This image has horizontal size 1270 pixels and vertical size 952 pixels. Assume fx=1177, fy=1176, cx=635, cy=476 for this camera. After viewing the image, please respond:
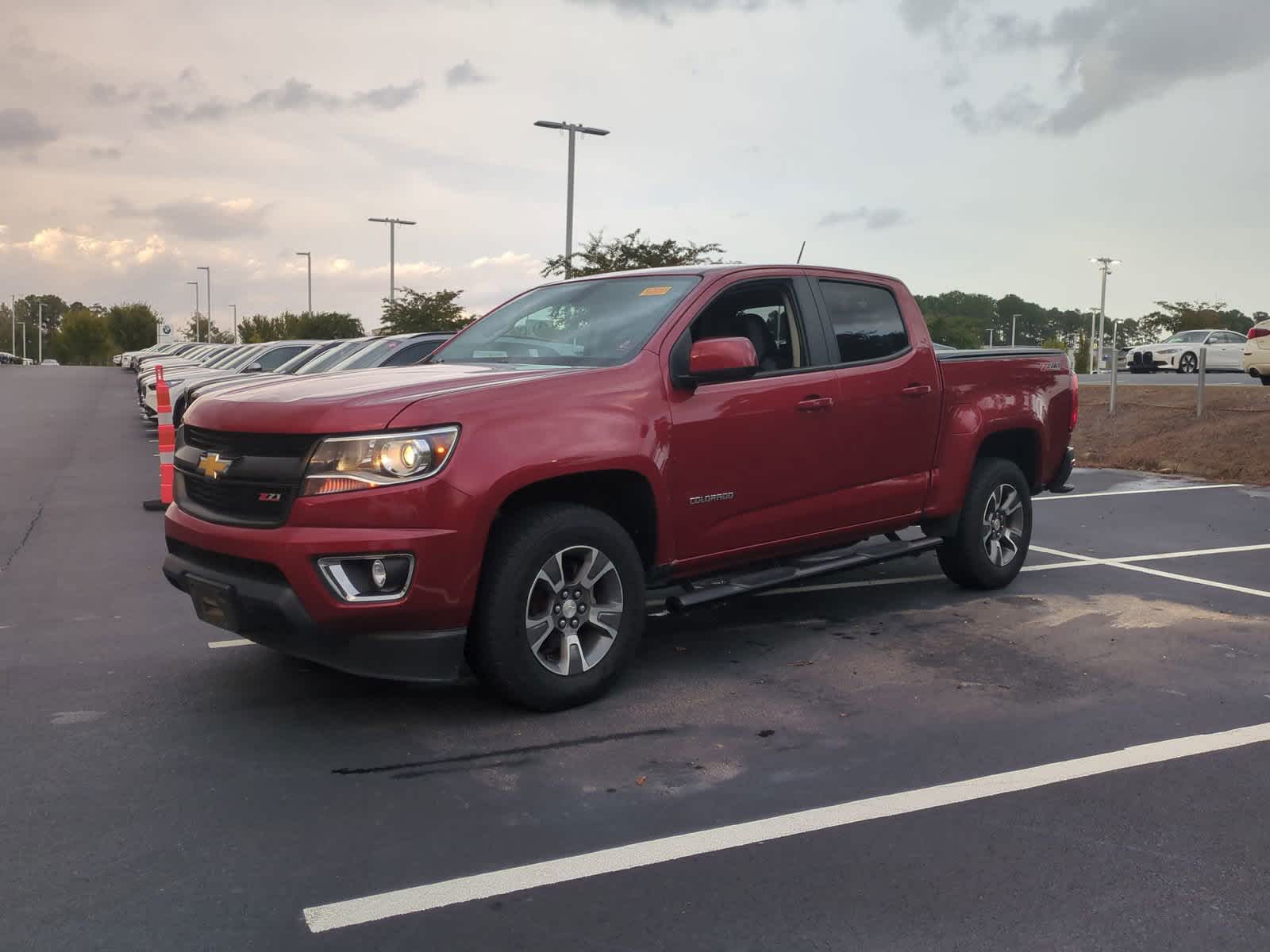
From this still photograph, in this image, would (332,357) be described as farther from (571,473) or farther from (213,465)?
(571,473)

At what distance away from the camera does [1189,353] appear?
35.7 m

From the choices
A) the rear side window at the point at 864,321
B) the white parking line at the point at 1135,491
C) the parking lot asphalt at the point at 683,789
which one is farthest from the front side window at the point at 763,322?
the white parking line at the point at 1135,491

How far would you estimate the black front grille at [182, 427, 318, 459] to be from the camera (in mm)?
4547

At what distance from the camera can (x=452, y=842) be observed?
369cm

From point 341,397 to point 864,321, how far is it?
3.18m

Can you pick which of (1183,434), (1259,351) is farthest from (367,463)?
(1259,351)

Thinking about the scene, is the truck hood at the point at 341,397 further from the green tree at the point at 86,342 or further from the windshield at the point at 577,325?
the green tree at the point at 86,342

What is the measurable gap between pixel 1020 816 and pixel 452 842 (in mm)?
1863

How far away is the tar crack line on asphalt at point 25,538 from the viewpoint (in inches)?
337

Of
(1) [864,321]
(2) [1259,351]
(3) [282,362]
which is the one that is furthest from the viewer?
(2) [1259,351]

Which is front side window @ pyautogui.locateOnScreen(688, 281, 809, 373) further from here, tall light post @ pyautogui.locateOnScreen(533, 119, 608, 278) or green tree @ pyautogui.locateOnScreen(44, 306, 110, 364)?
green tree @ pyautogui.locateOnScreen(44, 306, 110, 364)

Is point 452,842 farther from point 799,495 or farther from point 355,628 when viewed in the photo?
point 799,495

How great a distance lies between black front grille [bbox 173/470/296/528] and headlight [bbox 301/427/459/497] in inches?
5.8

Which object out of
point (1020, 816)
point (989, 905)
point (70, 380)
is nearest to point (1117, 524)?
point (1020, 816)
